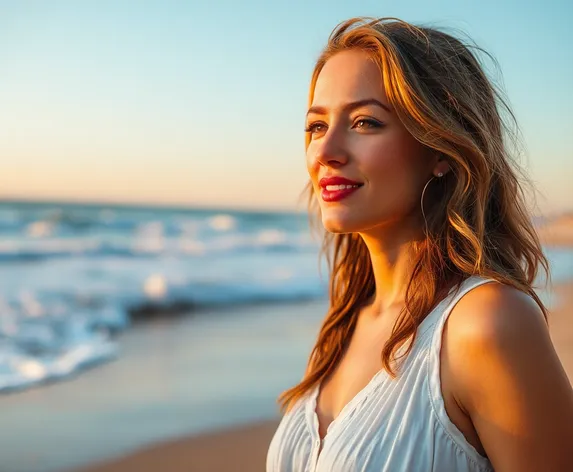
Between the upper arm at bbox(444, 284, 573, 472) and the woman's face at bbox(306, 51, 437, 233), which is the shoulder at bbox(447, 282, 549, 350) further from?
the woman's face at bbox(306, 51, 437, 233)

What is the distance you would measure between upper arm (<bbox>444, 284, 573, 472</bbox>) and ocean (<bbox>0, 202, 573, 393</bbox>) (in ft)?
5.82

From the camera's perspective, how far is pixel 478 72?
6.26 feet

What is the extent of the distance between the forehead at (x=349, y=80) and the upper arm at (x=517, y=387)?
0.65m

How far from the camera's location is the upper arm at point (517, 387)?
1.46 m

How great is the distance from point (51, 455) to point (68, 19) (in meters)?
9.78

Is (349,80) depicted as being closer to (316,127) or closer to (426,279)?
(316,127)

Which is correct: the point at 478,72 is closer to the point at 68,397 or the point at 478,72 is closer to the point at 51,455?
the point at 51,455

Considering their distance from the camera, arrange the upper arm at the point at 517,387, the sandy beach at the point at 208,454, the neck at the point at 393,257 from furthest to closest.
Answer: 1. the sandy beach at the point at 208,454
2. the neck at the point at 393,257
3. the upper arm at the point at 517,387

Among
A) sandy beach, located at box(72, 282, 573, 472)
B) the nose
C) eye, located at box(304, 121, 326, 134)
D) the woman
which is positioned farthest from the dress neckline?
sandy beach, located at box(72, 282, 573, 472)

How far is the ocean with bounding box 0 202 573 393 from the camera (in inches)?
264

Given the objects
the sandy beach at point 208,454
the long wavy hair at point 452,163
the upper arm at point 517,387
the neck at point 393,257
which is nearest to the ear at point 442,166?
the long wavy hair at point 452,163

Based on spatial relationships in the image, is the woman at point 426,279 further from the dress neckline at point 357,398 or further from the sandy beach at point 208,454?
the sandy beach at point 208,454

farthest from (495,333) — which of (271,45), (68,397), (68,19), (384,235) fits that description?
(68,19)

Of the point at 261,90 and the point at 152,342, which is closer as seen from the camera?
the point at 152,342
